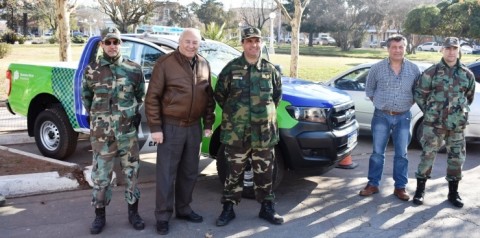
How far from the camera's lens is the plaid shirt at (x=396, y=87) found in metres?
5.16

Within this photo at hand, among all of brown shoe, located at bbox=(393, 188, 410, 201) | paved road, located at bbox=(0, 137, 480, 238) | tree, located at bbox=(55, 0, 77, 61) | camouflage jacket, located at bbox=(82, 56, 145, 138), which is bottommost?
paved road, located at bbox=(0, 137, 480, 238)

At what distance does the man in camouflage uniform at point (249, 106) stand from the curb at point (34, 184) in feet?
7.23

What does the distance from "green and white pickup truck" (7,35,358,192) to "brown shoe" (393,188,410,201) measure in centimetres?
74

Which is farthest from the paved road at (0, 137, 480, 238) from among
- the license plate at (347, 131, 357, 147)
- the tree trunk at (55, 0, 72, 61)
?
the tree trunk at (55, 0, 72, 61)

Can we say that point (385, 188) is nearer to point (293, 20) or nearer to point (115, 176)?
point (115, 176)

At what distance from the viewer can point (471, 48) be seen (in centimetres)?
4875

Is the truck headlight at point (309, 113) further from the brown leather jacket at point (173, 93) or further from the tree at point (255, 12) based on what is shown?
the tree at point (255, 12)

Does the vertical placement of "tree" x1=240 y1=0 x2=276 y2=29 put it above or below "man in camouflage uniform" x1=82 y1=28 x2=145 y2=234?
above

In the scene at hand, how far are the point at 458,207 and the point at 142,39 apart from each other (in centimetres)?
419

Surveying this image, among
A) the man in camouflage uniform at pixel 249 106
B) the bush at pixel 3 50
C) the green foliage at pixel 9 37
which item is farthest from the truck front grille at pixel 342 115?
the green foliage at pixel 9 37

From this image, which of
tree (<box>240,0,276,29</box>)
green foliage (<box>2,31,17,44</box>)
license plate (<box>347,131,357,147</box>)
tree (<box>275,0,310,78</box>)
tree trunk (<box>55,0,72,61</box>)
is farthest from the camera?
tree (<box>240,0,276,29</box>)

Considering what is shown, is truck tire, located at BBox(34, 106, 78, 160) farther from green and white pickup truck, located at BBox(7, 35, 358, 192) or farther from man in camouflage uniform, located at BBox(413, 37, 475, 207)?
man in camouflage uniform, located at BBox(413, 37, 475, 207)

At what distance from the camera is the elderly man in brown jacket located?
13.4 ft

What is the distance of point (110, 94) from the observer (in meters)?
4.11
